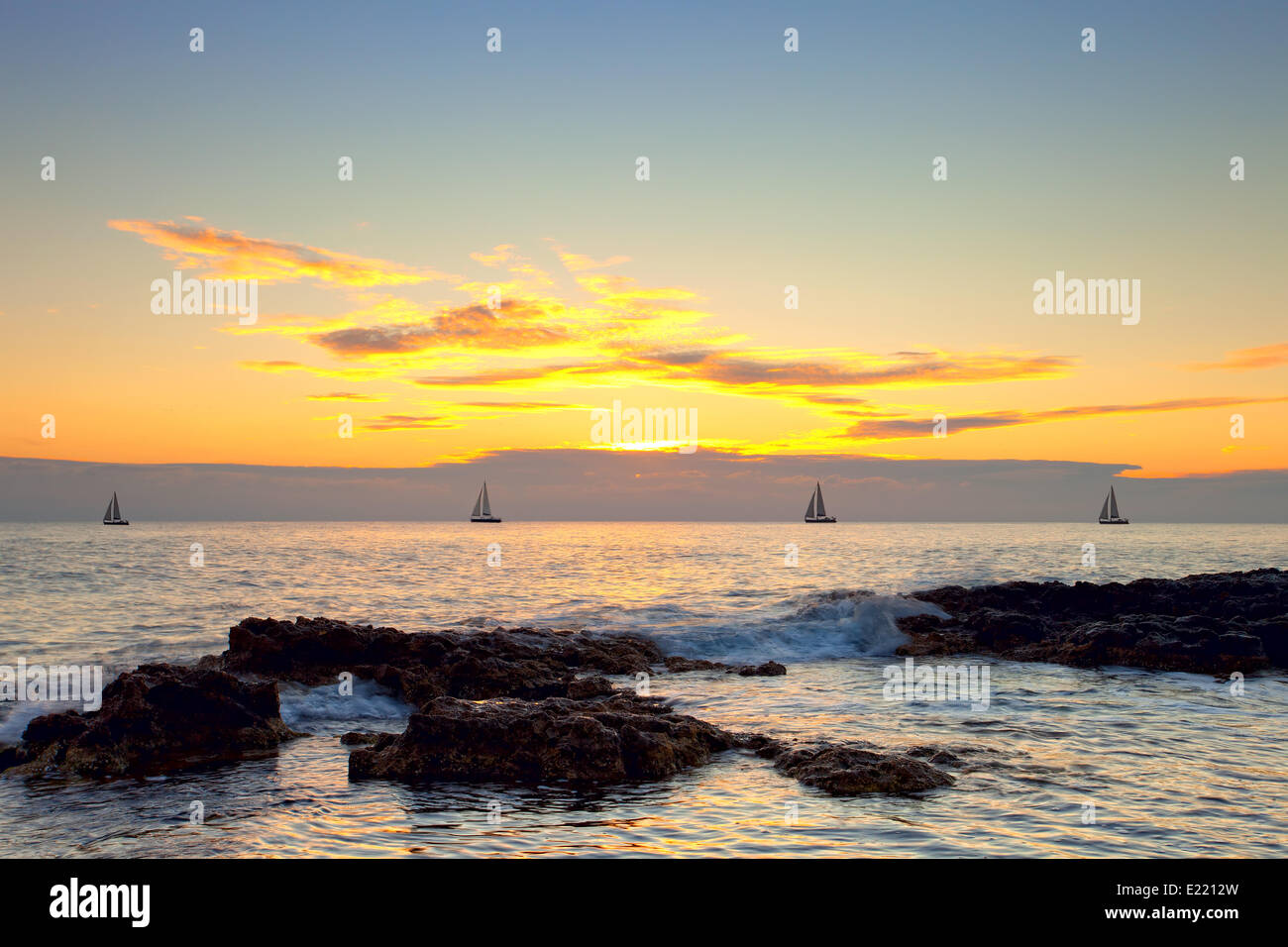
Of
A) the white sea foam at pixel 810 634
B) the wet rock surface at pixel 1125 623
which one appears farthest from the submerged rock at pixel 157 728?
the wet rock surface at pixel 1125 623

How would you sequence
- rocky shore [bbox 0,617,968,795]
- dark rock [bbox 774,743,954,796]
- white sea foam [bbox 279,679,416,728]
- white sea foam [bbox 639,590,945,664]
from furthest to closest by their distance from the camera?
1. white sea foam [bbox 639,590,945,664]
2. white sea foam [bbox 279,679,416,728]
3. rocky shore [bbox 0,617,968,795]
4. dark rock [bbox 774,743,954,796]

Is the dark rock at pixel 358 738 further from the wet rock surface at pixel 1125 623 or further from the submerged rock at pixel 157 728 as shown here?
the wet rock surface at pixel 1125 623

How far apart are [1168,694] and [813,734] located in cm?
1021

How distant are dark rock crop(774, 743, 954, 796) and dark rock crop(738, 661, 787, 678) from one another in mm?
11190

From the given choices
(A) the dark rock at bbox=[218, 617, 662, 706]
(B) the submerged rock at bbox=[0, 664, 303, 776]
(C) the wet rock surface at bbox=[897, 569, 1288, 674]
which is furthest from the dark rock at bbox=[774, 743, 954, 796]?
(C) the wet rock surface at bbox=[897, 569, 1288, 674]

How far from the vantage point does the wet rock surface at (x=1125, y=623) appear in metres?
25.2

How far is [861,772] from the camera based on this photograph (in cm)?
1213

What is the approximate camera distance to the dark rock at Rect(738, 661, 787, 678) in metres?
24.5

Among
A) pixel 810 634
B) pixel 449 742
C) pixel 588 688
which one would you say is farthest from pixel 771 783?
pixel 810 634

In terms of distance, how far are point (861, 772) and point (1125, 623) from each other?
20.2 metres

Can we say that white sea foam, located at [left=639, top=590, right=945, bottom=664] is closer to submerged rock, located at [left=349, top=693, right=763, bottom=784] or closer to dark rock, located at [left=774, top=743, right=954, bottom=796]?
submerged rock, located at [left=349, top=693, right=763, bottom=784]
